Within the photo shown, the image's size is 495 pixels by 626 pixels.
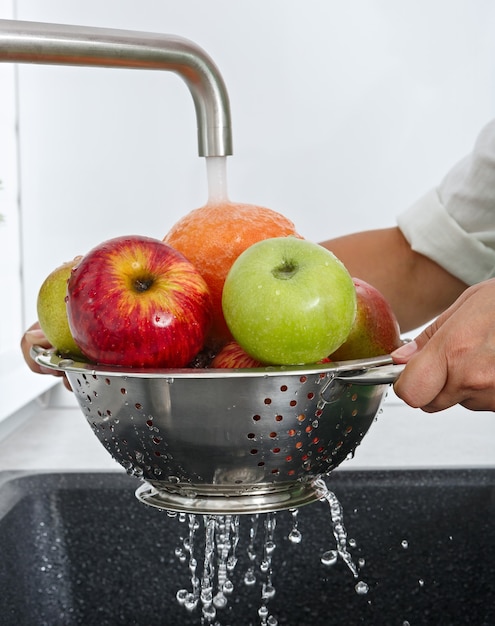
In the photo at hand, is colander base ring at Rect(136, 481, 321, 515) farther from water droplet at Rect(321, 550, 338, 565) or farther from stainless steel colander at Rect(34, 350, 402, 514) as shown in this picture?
water droplet at Rect(321, 550, 338, 565)

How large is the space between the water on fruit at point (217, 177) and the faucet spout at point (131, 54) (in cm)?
1

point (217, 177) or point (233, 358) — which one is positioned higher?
point (217, 177)

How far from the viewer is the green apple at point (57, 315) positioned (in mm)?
541

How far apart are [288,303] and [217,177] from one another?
0.13 metres

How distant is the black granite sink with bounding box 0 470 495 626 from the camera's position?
3.13 ft

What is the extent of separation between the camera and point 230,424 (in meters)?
0.46

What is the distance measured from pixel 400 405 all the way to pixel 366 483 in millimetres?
577

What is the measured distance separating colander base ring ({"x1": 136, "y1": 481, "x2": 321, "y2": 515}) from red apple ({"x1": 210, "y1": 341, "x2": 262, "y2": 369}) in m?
0.07

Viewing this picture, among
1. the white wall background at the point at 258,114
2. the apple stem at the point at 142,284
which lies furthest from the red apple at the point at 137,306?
the white wall background at the point at 258,114

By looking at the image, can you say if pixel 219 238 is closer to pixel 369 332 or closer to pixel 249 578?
pixel 369 332

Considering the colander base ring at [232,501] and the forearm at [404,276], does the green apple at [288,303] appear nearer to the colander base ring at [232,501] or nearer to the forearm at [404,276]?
the colander base ring at [232,501]

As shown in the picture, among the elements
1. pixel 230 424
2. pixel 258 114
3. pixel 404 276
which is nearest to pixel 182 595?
pixel 404 276

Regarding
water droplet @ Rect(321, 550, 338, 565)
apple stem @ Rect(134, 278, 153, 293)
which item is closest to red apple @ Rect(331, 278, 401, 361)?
apple stem @ Rect(134, 278, 153, 293)

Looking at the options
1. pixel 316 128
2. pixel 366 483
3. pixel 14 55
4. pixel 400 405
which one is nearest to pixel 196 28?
pixel 316 128
